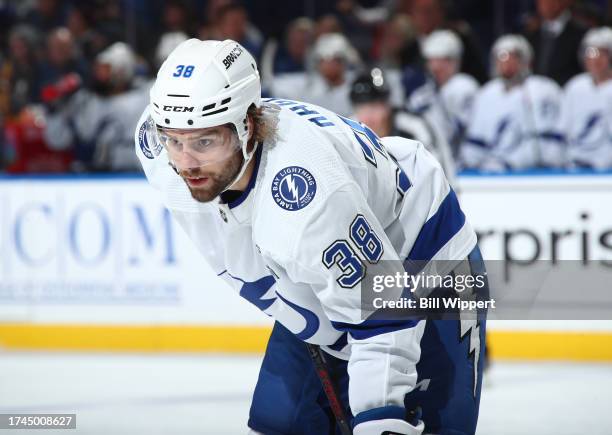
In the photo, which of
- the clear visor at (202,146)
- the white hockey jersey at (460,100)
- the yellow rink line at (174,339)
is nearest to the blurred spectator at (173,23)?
the white hockey jersey at (460,100)

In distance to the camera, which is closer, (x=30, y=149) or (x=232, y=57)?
(x=232, y=57)

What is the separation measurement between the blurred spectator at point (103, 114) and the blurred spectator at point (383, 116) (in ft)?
Answer: 9.10

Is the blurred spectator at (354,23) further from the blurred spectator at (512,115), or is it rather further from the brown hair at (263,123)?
the brown hair at (263,123)

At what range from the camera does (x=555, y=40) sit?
6.46 meters

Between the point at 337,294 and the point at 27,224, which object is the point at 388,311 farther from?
the point at 27,224

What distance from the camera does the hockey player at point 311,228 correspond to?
215cm

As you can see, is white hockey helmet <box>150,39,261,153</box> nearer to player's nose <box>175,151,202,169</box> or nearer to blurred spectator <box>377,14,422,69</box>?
player's nose <box>175,151,202,169</box>

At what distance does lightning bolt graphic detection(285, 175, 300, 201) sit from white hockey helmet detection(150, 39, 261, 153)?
15 centimetres


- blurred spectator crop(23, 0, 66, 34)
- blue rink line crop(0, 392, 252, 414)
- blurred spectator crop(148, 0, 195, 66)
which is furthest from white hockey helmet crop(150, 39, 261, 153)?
blurred spectator crop(23, 0, 66, 34)

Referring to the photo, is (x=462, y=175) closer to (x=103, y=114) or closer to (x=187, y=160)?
(x=103, y=114)

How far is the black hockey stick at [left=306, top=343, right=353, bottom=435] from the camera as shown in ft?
8.41

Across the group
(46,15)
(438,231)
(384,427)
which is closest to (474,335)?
(438,231)

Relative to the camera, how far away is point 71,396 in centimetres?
486

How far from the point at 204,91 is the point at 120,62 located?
16.5 feet
